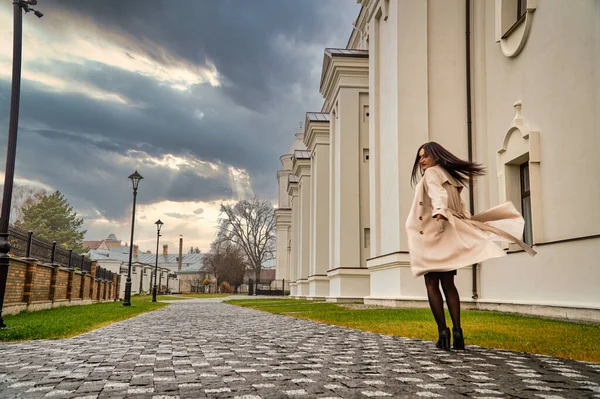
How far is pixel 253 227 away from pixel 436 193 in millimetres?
64062

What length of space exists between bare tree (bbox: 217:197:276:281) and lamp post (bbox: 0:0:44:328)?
59.4 metres

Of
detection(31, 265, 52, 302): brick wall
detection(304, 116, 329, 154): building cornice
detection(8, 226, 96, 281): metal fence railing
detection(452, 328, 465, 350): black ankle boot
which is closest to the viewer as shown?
detection(452, 328, 465, 350): black ankle boot

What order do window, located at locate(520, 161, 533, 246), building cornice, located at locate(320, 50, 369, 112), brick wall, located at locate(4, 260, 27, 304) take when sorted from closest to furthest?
window, located at locate(520, 161, 533, 246)
brick wall, located at locate(4, 260, 27, 304)
building cornice, located at locate(320, 50, 369, 112)

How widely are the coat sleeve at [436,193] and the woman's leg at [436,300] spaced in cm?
68

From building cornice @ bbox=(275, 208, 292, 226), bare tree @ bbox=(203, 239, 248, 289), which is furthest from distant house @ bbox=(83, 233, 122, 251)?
building cornice @ bbox=(275, 208, 292, 226)

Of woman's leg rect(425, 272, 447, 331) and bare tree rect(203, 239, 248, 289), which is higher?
bare tree rect(203, 239, 248, 289)

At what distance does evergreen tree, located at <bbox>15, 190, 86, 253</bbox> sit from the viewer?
6116 cm

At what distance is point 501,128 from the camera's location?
1210 cm

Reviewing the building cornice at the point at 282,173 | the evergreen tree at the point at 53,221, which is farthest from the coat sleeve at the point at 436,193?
the evergreen tree at the point at 53,221

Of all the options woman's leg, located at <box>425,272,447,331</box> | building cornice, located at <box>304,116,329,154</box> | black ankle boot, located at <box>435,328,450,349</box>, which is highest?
building cornice, located at <box>304,116,329,154</box>

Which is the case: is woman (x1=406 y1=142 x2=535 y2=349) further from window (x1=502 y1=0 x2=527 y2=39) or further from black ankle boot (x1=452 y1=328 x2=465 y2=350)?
window (x1=502 y1=0 x2=527 y2=39)

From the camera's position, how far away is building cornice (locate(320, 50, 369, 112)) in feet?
72.6

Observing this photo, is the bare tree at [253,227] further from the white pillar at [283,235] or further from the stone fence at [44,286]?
the stone fence at [44,286]

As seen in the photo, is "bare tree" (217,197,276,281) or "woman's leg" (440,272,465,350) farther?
"bare tree" (217,197,276,281)
